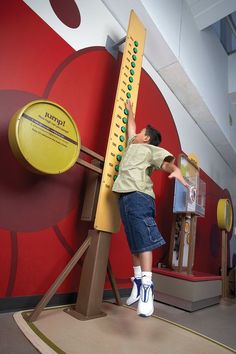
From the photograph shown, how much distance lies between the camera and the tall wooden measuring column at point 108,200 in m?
1.24

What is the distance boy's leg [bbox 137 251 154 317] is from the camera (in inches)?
42.3

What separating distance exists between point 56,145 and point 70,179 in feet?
1.14

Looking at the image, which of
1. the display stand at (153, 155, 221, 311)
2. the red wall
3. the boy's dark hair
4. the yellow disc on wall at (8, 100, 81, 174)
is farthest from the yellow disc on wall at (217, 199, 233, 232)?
the yellow disc on wall at (8, 100, 81, 174)

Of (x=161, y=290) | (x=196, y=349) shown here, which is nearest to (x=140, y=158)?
(x=196, y=349)

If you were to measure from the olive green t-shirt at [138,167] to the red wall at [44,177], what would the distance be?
31 centimetres

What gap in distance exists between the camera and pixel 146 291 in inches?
44.0

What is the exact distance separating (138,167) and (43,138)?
52cm

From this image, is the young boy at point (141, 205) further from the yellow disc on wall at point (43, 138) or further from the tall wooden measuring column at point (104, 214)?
the yellow disc on wall at point (43, 138)

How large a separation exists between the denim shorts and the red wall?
36 cm

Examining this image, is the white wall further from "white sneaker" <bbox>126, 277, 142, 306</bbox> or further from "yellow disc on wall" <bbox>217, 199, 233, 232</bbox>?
"white sneaker" <bbox>126, 277, 142, 306</bbox>

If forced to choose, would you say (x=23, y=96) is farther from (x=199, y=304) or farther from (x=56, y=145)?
(x=199, y=304)

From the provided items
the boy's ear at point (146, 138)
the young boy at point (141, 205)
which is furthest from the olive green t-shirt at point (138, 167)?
the boy's ear at point (146, 138)

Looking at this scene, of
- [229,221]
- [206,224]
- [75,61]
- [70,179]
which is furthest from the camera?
[206,224]

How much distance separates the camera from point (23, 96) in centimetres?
128
